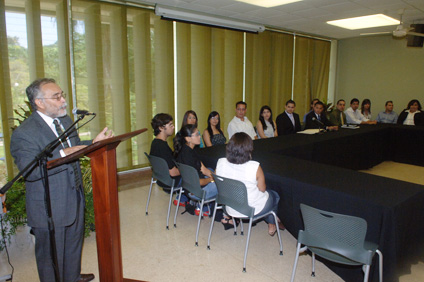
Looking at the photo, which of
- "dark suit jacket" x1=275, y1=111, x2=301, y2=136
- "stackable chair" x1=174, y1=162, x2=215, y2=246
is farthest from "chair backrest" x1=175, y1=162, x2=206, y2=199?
"dark suit jacket" x1=275, y1=111, x2=301, y2=136

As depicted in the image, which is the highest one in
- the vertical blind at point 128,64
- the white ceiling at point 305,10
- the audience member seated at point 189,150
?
the white ceiling at point 305,10

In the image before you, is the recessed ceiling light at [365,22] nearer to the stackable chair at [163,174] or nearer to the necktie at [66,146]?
the stackable chair at [163,174]

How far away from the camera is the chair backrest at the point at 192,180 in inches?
106

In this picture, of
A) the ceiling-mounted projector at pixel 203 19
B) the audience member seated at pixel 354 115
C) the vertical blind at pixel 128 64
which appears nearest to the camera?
the vertical blind at pixel 128 64

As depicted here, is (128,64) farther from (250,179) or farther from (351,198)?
(351,198)

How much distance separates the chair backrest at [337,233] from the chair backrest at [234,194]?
539 mm

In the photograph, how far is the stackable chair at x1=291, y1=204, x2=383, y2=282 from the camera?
1.72 m

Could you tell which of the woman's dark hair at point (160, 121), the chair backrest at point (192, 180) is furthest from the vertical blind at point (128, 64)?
the chair backrest at point (192, 180)

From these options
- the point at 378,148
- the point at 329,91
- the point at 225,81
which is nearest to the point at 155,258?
the point at 225,81

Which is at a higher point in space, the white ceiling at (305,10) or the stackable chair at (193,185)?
the white ceiling at (305,10)

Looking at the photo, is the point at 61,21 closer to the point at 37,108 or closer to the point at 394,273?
the point at 37,108

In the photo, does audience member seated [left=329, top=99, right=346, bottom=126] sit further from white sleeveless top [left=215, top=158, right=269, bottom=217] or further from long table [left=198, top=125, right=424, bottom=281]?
white sleeveless top [left=215, top=158, right=269, bottom=217]

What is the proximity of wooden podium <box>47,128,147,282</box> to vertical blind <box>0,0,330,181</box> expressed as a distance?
7.52 ft

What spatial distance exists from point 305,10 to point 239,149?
3.77 m
